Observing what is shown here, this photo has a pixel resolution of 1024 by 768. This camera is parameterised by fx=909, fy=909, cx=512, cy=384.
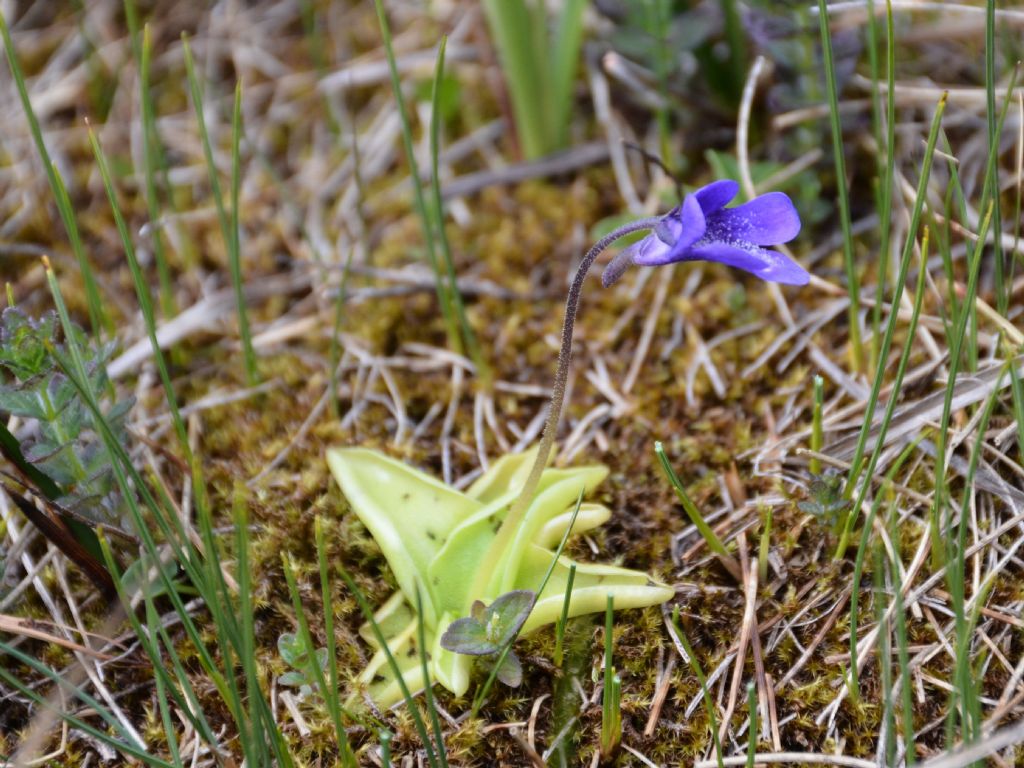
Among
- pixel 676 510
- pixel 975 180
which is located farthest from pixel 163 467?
pixel 975 180

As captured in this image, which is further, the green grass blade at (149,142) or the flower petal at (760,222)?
the green grass blade at (149,142)

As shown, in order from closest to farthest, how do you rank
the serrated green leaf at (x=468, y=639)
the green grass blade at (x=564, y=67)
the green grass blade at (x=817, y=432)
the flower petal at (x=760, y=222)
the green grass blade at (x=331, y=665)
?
1. the green grass blade at (x=331, y=665)
2. the flower petal at (x=760, y=222)
3. the serrated green leaf at (x=468, y=639)
4. the green grass blade at (x=817, y=432)
5. the green grass blade at (x=564, y=67)

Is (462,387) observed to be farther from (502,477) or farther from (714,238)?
(714,238)

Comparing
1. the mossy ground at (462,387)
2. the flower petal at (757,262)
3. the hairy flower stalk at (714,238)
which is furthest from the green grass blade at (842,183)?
the flower petal at (757,262)

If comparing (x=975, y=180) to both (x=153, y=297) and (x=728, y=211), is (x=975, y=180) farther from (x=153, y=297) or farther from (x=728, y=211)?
(x=153, y=297)

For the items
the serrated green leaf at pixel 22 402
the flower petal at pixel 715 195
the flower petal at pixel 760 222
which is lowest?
the serrated green leaf at pixel 22 402

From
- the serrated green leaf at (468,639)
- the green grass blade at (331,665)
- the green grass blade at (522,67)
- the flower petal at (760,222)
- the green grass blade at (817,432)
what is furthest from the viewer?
the green grass blade at (522,67)

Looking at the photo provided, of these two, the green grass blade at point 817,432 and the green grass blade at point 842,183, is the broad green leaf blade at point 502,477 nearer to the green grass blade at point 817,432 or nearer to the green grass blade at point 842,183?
the green grass blade at point 817,432
